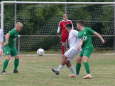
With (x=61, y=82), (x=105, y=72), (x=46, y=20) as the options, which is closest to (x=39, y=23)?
(x=46, y=20)

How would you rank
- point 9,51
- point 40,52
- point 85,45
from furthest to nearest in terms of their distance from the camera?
point 40,52 < point 9,51 < point 85,45

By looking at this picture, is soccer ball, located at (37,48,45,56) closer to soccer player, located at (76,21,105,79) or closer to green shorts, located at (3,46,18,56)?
green shorts, located at (3,46,18,56)

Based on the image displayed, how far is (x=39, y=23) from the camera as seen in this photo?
28.7 m

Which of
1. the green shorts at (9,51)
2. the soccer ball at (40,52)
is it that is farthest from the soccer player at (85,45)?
the soccer ball at (40,52)

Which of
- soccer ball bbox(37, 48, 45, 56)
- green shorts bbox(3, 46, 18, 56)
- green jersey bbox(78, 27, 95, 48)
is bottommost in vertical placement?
soccer ball bbox(37, 48, 45, 56)

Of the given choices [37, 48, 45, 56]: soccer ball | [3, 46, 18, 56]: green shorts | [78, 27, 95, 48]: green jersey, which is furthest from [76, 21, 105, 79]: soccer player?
[37, 48, 45, 56]: soccer ball

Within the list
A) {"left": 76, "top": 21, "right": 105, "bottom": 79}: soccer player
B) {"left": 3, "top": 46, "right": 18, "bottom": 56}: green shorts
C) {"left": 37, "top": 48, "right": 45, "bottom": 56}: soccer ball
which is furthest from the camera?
{"left": 37, "top": 48, "right": 45, "bottom": 56}: soccer ball

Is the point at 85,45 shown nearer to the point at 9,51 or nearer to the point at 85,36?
the point at 85,36

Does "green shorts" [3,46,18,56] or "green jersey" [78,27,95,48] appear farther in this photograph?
"green shorts" [3,46,18,56]

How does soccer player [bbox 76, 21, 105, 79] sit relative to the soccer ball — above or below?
above

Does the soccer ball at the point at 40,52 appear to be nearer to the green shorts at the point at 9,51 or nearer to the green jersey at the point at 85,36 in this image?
the green shorts at the point at 9,51

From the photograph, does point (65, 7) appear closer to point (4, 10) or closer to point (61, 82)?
point (4, 10)

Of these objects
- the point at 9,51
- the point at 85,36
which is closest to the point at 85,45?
the point at 85,36

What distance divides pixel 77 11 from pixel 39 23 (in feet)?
7.58
